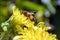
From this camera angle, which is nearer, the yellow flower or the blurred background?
the yellow flower

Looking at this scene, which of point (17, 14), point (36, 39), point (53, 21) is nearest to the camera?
point (36, 39)

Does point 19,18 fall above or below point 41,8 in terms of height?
below

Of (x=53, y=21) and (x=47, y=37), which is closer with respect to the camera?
(x=47, y=37)

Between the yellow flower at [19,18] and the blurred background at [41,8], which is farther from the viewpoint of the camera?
the blurred background at [41,8]

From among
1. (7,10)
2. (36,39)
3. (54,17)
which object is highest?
(54,17)

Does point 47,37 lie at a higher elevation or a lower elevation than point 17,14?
lower

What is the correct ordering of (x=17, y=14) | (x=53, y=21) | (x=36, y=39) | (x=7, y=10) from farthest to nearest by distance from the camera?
(x=53, y=21)
(x=7, y=10)
(x=17, y=14)
(x=36, y=39)

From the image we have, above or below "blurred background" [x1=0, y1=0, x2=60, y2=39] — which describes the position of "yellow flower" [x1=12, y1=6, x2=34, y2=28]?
below

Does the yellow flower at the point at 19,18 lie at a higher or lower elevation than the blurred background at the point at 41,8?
lower

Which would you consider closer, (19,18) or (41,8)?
(19,18)

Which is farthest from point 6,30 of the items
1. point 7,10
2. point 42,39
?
point 7,10

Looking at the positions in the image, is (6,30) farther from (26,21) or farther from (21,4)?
(21,4)
